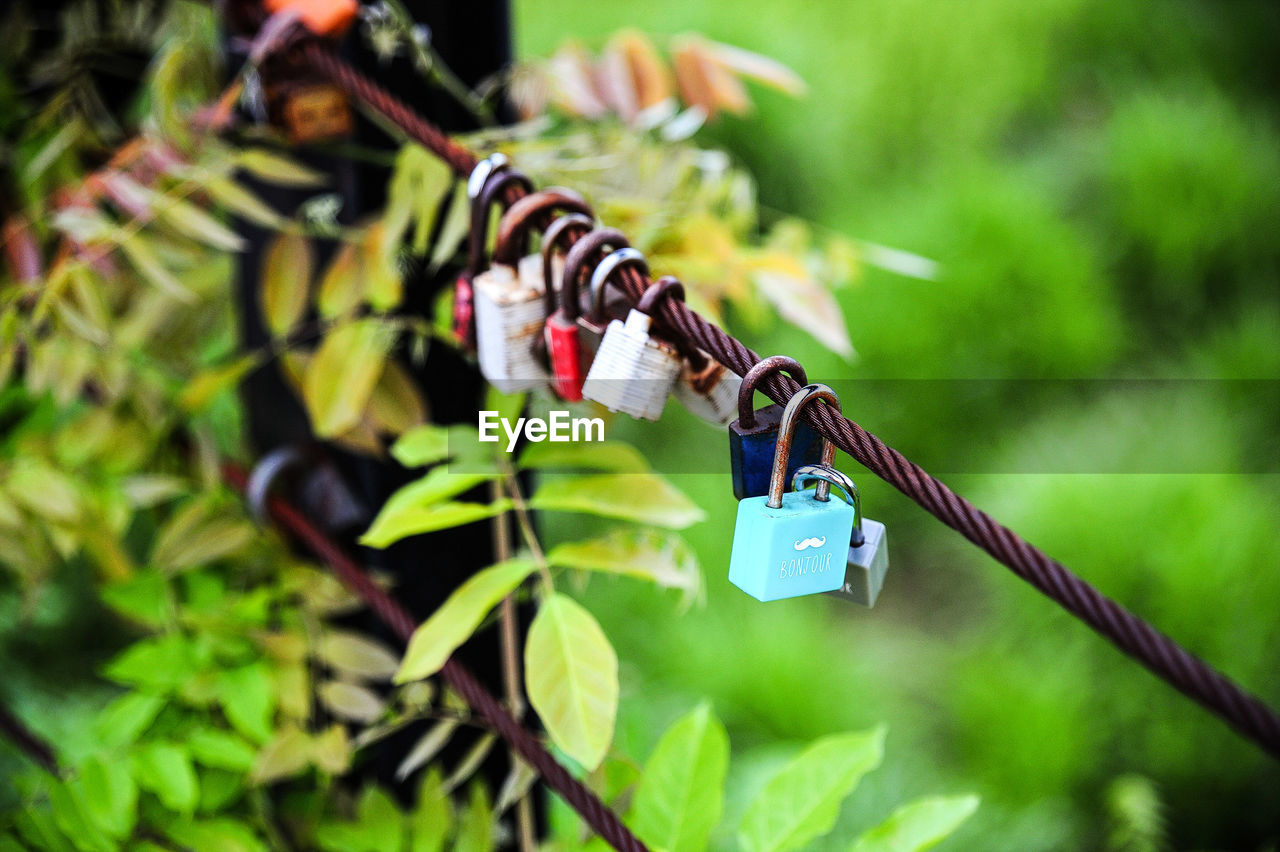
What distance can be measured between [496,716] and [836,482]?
1.01 feet

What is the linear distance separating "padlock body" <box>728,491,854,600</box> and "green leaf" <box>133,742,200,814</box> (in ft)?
1.75

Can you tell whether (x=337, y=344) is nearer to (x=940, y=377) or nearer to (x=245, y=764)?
(x=245, y=764)

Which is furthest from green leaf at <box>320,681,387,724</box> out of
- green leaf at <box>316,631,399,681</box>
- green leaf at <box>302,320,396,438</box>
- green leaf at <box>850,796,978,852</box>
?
green leaf at <box>850,796,978,852</box>

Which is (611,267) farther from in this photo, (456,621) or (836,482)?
(456,621)

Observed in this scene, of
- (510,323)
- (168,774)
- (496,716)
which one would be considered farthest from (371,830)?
(510,323)

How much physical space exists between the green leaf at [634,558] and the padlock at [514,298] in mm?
137

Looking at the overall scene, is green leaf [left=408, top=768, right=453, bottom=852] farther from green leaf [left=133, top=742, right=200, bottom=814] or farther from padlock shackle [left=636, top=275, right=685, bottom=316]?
padlock shackle [left=636, top=275, right=685, bottom=316]

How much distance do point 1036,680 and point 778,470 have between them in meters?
1.69

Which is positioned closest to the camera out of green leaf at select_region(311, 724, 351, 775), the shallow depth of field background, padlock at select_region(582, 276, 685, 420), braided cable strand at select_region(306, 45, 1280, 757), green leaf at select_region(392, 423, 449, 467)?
braided cable strand at select_region(306, 45, 1280, 757)

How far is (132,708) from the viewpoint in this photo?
795 millimetres

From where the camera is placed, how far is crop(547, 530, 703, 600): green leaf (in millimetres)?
639

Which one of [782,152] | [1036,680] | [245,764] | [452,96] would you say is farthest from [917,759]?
[782,152]

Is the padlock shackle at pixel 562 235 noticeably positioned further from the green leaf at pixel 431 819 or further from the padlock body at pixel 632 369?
the green leaf at pixel 431 819

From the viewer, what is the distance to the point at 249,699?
31.2 inches
